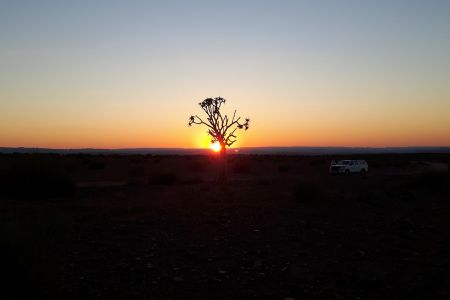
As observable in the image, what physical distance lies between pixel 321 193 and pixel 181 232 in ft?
33.3

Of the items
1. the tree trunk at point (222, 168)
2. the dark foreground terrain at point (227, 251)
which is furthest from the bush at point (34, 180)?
the tree trunk at point (222, 168)

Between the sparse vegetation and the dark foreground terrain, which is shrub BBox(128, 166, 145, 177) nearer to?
the dark foreground terrain

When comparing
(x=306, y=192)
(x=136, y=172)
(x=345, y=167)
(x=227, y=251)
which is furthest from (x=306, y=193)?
(x=136, y=172)

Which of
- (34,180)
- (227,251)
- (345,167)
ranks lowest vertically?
(227,251)

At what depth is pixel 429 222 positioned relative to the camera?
14.5 m

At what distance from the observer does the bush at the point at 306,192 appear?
66.3 feet

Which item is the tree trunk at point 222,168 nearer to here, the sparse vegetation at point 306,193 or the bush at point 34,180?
the bush at point 34,180

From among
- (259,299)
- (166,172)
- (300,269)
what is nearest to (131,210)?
(300,269)

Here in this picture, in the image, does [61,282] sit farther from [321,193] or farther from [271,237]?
[321,193]

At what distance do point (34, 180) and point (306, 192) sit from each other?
41.9 feet

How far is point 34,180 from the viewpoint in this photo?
2289 cm

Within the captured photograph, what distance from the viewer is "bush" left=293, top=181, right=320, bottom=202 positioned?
20.2 metres

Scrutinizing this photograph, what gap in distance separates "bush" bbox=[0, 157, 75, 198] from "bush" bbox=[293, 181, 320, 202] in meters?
11.0

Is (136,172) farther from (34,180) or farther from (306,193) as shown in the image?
(306,193)
